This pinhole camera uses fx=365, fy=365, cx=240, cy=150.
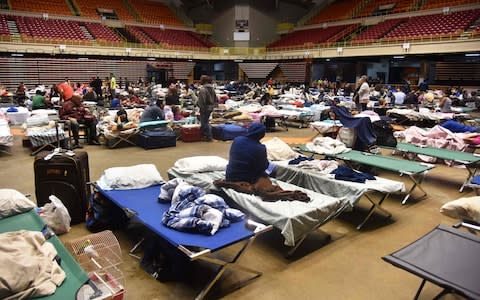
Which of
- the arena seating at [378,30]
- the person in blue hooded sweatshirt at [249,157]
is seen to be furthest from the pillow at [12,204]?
the arena seating at [378,30]

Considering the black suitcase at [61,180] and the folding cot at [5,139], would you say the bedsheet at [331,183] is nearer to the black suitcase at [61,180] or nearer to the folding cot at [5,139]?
the black suitcase at [61,180]

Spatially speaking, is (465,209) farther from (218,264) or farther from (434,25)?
(434,25)

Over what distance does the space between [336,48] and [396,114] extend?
1104cm

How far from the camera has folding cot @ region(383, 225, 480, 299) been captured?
2115mm

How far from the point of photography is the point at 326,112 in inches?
459

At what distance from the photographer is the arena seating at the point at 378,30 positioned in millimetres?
21172

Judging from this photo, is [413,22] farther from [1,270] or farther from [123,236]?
[1,270]

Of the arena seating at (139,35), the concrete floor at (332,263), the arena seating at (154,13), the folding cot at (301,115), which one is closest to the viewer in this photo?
the concrete floor at (332,263)

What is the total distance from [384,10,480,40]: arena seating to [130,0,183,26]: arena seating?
640 inches

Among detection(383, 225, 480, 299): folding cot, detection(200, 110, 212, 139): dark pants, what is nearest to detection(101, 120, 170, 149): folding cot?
detection(200, 110, 212, 139): dark pants

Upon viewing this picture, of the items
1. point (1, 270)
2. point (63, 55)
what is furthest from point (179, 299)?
point (63, 55)

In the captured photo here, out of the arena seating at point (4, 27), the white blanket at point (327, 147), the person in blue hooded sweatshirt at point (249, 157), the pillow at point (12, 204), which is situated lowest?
the pillow at point (12, 204)

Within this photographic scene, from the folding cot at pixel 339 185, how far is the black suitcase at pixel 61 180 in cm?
253

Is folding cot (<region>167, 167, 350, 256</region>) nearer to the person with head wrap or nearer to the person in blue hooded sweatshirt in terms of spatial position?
the person with head wrap
